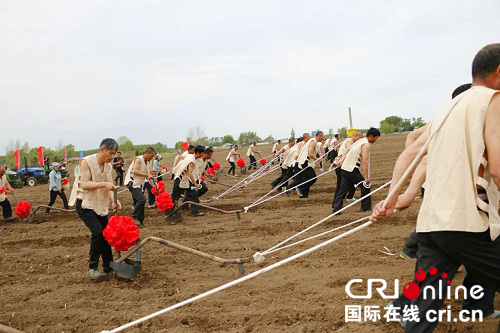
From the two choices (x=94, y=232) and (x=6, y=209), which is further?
(x=6, y=209)

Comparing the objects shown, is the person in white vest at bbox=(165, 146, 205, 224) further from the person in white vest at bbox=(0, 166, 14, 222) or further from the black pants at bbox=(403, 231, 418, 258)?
the black pants at bbox=(403, 231, 418, 258)

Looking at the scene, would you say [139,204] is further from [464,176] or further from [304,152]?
[464,176]

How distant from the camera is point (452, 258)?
2.38 m

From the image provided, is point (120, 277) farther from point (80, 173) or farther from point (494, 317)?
point (494, 317)

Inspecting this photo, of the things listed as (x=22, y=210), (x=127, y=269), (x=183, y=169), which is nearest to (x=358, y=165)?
(x=183, y=169)

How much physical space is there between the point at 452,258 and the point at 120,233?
3948 mm

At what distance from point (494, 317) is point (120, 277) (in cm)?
434

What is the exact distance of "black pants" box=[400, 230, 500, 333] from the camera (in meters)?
2.28

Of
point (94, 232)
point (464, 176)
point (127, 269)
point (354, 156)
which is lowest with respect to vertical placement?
point (127, 269)

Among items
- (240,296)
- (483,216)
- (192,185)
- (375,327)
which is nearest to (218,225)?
(192,185)

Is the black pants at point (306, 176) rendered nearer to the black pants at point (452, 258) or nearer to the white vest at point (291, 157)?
the white vest at point (291, 157)

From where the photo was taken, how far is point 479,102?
228 cm

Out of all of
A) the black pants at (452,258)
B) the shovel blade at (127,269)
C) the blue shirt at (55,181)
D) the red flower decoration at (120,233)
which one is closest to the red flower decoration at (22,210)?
the blue shirt at (55,181)

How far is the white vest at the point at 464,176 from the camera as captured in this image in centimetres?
226
